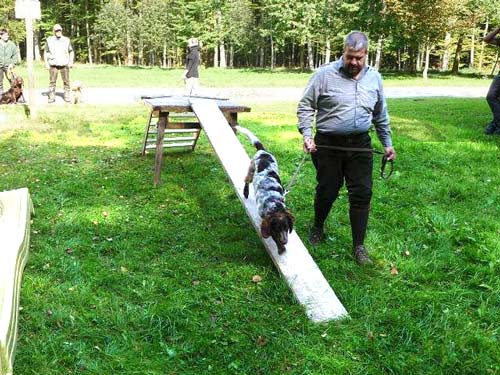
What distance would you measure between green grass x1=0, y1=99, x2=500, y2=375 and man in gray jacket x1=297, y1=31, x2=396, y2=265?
2.15ft

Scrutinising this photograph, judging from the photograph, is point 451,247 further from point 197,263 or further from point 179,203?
point 179,203

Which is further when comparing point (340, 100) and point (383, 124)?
point (383, 124)

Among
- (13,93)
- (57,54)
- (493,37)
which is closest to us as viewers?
(493,37)

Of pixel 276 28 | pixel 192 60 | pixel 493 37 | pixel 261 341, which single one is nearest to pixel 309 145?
pixel 261 341

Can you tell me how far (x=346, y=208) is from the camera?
19.6 ft

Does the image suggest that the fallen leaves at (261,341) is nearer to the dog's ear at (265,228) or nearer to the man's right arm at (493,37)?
the dog's ear at (265,228)

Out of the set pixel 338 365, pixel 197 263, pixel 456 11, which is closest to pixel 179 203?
pixel 197 263

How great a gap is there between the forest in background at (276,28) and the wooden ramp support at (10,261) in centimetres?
2864

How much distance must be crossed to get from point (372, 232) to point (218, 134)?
2.14 meters

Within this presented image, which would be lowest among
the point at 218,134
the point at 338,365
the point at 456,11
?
the point at 338,365

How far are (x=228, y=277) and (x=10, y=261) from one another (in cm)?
174

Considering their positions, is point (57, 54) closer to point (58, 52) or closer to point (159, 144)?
point (58, 52)

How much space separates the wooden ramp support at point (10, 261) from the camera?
279 cm

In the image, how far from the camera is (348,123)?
4172 mm
